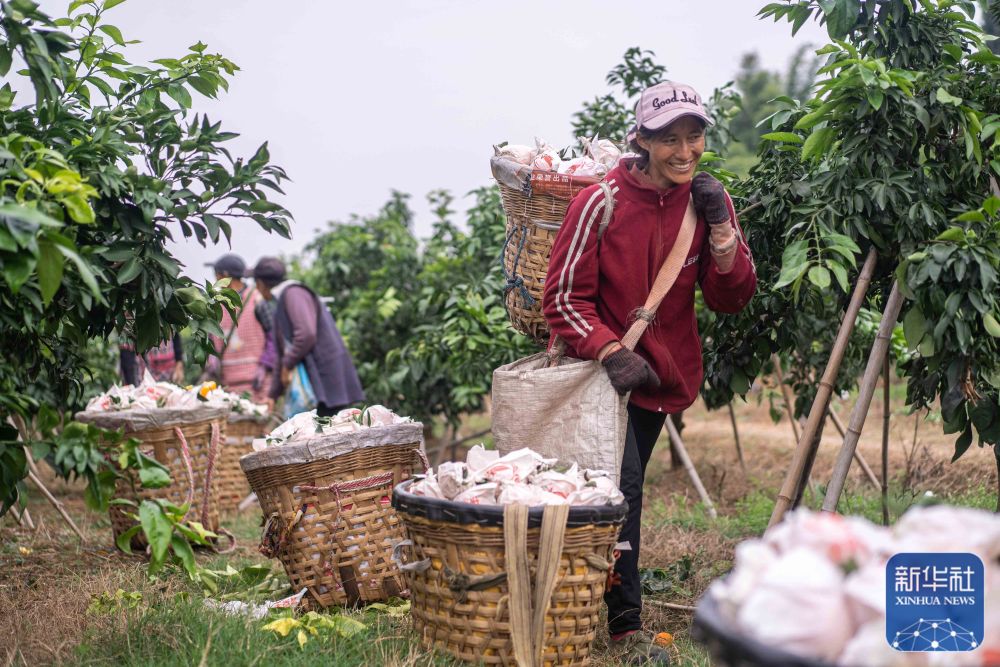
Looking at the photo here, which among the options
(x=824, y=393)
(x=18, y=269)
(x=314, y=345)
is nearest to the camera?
(x=18, y=269)

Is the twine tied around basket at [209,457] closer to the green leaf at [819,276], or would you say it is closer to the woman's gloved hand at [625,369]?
the woman's gloved hand at [625,369]

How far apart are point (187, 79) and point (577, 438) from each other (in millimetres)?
1913

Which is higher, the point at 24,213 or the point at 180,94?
the point at 180,94

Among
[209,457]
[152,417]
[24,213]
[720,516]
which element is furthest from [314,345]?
[24,213]

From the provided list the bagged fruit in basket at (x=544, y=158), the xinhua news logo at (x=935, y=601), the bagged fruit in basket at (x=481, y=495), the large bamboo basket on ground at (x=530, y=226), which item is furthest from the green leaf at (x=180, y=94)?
the xinhua news logo at (x=935, y=601)

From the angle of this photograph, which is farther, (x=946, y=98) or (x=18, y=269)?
(x=946, y=98)

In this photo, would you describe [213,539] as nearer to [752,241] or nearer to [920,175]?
[752,241]

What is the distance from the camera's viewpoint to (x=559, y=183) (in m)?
3.69

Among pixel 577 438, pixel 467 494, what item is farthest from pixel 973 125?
pixel 467 494

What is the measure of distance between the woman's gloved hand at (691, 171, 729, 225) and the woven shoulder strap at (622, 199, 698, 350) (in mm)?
79

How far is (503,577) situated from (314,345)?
4.38 meters

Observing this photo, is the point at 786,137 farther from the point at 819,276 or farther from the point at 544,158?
the point at 544,158

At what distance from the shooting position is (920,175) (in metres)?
3.47

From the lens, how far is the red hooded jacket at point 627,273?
3404 millimetres
